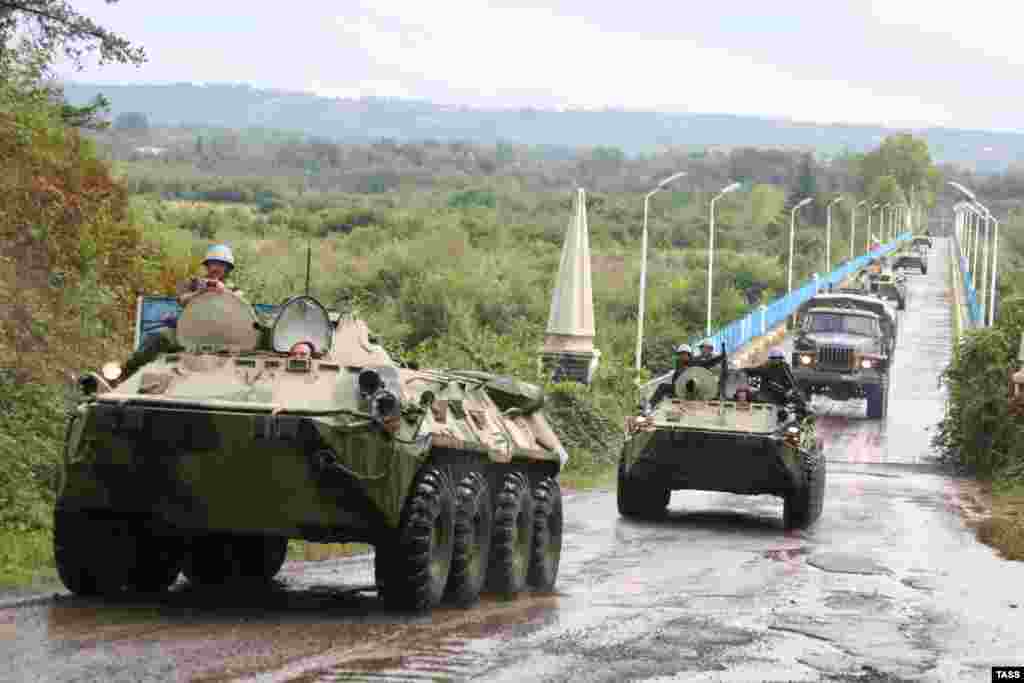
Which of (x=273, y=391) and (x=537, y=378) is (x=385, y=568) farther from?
(x=537, y=378)

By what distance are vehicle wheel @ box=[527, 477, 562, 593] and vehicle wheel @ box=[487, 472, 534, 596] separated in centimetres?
23

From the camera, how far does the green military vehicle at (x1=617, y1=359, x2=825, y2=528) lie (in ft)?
72.4

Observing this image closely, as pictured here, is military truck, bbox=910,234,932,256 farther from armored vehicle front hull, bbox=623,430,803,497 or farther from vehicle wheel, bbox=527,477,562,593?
vehicle wheel, bbox=527,477,562,593

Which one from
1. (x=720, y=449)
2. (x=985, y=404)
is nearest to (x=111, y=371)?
(x=720, y=449)

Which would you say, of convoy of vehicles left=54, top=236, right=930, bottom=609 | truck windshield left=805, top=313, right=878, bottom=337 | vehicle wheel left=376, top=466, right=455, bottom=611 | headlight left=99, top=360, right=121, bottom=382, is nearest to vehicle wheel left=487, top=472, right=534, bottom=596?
convoy of vehicles left=54, top=236, right=930, bottom=609

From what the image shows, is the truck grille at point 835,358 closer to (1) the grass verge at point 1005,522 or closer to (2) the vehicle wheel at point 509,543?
(1) the grass verge at point 1005,522

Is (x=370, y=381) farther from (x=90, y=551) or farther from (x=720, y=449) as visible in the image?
(x=720, y=449)

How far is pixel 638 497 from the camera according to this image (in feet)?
74.9

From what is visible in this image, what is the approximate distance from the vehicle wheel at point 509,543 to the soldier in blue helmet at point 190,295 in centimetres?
254

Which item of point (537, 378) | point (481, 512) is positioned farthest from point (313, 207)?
point (481, 512)

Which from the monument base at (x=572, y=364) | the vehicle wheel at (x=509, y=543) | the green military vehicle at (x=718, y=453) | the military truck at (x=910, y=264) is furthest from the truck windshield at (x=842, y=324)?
the military truck at (x=910, y=264)

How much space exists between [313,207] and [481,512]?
391ft

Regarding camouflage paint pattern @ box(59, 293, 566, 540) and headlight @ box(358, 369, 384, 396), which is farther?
headlight @ box(358, 369, 384, 396)

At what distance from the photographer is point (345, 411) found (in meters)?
12.2
